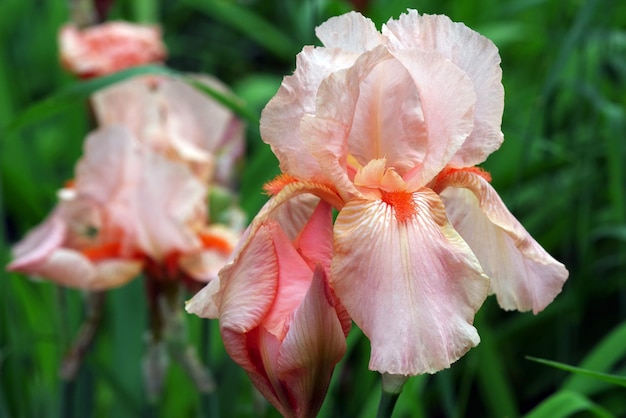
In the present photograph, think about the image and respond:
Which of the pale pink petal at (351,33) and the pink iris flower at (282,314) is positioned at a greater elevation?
the pale pink petal at (351,33)

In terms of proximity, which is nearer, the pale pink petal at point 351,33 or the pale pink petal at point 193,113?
the pale pink petal at point 351,33

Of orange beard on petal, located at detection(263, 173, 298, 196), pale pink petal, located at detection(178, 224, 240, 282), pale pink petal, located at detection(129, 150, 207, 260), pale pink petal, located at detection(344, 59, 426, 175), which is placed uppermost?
pale pink petal, located at detection(344, 59, 426, 175)

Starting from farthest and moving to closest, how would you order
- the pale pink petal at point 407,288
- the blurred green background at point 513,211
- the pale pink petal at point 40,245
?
the blurred green background at point 513,211 → the pale pink petal at point 40,245 → the pale pink petal at point 407,288

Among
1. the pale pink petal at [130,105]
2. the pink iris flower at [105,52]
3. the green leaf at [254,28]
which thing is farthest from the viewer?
the green leaf at [254,28]

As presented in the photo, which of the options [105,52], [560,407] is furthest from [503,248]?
[105,52]

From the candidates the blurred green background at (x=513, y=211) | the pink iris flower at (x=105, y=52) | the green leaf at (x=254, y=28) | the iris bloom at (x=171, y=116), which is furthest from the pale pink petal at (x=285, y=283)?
the green leaf at (x=254, y=28)

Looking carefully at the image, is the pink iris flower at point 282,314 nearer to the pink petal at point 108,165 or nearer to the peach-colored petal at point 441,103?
the peach-colored petal at point 441,103

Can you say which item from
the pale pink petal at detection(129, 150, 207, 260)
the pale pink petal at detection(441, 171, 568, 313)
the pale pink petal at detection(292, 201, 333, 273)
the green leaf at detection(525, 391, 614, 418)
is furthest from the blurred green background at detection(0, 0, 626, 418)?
the pale pink petal at detection(292, 201, 333, 273)

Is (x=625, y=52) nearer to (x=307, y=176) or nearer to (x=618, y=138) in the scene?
(x=618, y=138)

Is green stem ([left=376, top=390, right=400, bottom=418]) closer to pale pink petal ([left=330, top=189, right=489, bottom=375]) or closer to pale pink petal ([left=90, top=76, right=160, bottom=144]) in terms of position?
pale pink petal ([left=330, top=189, right=489, bottom=375])
